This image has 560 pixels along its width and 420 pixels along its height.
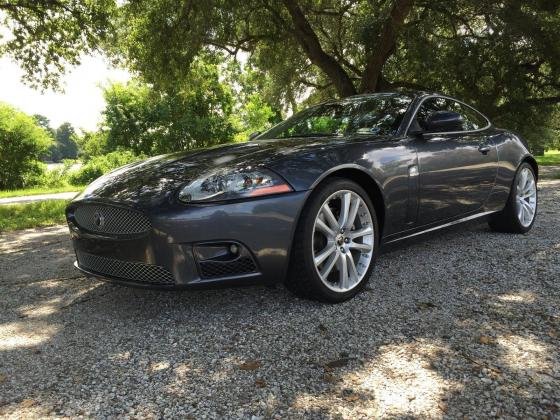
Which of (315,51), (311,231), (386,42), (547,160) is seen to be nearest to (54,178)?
(315,51)

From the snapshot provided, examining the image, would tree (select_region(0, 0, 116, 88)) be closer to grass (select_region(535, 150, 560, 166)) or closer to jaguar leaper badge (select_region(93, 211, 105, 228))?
jaguar leaper badge (select_region(93, 211, 105, 228))

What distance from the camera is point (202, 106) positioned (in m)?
27.7

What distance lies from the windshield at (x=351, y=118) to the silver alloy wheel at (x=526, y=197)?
→ 172 cm

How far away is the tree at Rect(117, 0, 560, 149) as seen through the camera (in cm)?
1095

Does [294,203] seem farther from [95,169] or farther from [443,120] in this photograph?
[95,169]

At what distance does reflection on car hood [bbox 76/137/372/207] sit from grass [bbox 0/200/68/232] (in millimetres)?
4973

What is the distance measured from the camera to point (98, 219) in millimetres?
2953

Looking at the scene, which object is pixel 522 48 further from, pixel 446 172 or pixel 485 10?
pixel 446 172

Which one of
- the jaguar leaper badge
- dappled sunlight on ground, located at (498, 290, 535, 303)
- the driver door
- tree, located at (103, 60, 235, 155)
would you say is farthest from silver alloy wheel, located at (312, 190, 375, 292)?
tree, located at (103, 60, 235, 155)

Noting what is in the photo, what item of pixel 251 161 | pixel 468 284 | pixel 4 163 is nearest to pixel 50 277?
pixel 251 161

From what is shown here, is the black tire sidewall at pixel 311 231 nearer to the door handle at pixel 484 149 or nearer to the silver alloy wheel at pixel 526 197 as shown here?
the door handle at pixel 484 149

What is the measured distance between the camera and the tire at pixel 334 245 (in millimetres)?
2867

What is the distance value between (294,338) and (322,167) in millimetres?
1016

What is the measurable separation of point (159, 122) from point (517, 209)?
24620 millimetres
